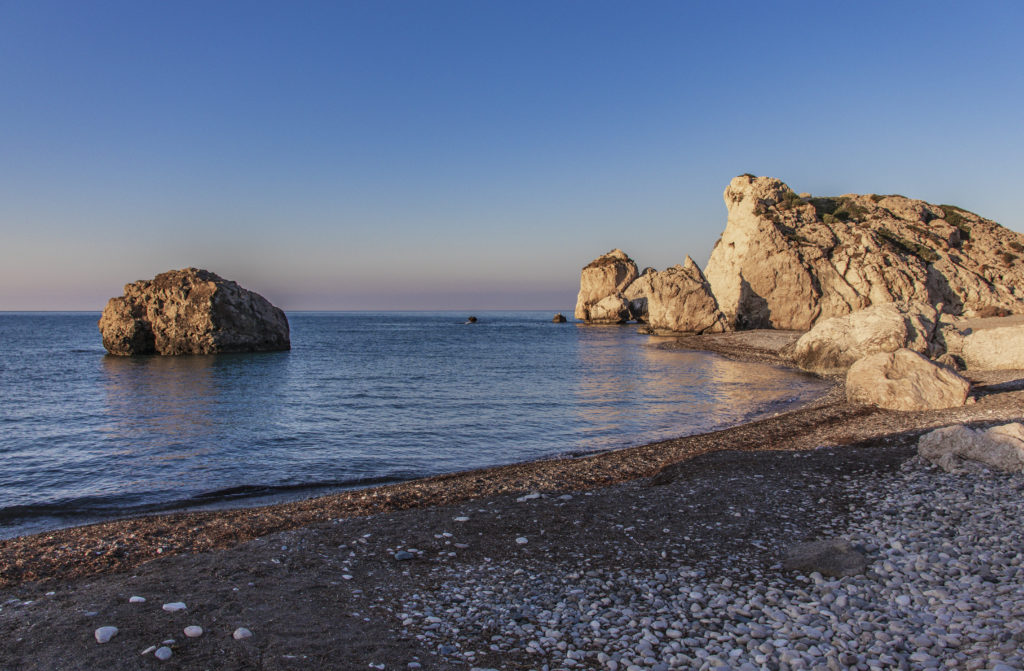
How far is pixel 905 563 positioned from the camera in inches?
279

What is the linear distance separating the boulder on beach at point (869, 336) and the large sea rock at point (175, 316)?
4455 centimetres

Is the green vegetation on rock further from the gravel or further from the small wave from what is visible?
the small wave

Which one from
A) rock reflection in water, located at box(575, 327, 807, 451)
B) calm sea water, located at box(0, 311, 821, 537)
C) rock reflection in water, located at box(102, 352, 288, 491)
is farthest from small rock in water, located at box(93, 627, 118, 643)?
rock reflection in water, located at box(575, 327, 807, 451)

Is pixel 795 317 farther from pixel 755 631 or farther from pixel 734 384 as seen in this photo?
pixel 755 631

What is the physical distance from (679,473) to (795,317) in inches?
2193

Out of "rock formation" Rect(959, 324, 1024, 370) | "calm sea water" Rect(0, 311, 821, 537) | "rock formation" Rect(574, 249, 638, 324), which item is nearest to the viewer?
"calm sea water" Rect(0, 311, 821, 537)

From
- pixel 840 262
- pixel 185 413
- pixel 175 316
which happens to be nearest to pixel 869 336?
pixel 840 262

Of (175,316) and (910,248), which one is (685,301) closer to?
(910,248)

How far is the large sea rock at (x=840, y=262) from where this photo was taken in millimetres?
58094

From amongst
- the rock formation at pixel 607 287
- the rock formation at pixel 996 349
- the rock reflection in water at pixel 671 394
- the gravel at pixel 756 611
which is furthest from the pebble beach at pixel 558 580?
the rock formation at pixel 607 287

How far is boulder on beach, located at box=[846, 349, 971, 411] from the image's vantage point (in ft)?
60.8

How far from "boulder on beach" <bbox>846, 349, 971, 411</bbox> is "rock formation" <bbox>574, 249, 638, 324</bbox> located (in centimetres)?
8932

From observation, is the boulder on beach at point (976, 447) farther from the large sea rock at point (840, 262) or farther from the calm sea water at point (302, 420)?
the large sea rock at point (840, 262)

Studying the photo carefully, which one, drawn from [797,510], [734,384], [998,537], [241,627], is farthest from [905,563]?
[734,384]
